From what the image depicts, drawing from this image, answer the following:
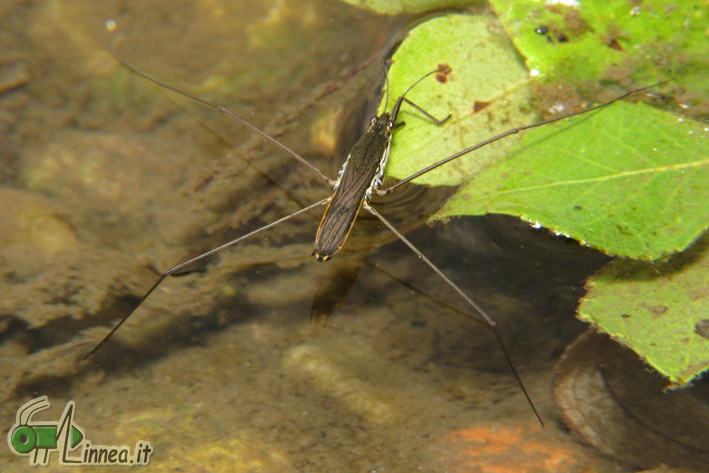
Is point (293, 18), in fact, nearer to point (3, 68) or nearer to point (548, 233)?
point (3, 68)

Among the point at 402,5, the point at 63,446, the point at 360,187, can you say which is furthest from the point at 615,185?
the point at 63,446

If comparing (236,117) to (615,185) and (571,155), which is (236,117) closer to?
(571,155)

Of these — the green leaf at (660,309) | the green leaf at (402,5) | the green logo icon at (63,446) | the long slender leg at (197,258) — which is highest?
the green leaf at (402,5)

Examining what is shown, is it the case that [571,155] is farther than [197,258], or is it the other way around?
[197,258]

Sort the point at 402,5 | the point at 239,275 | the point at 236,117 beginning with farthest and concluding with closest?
the point at 402,5, the point at 236,117, the point at 239,275

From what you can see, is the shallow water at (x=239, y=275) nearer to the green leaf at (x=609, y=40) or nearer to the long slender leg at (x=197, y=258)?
the long slender leg at (x=197, y=258)

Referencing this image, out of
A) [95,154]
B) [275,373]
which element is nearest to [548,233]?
[275,373]

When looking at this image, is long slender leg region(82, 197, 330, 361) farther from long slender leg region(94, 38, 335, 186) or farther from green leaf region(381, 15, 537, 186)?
green leaf region(381, 15, 537, 186)

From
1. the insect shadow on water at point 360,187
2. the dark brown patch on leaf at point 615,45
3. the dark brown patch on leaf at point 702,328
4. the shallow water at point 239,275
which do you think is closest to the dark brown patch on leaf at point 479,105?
the insect shadow on water at point 360,187
